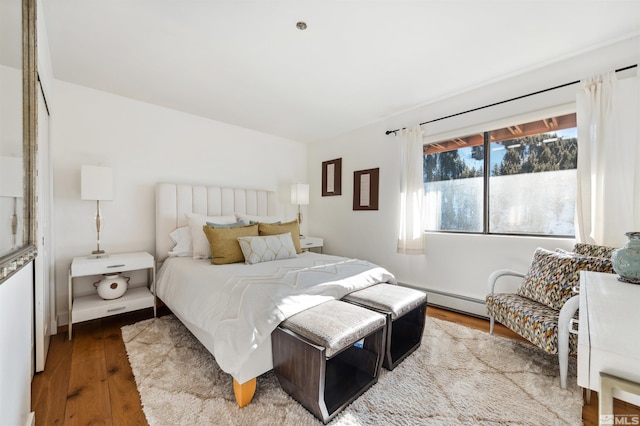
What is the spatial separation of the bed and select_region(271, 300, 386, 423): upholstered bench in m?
0.11

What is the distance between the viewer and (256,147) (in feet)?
13.4

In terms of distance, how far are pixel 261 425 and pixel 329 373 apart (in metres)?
0.51

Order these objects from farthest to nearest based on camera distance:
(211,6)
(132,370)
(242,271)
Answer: (242,271) < (132,370) < (211,6)

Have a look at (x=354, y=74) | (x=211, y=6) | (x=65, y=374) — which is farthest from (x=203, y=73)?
(x=65, y=374)

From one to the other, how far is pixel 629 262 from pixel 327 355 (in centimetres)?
160

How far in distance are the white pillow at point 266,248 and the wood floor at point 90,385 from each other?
1211mm

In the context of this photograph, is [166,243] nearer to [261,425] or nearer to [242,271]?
[242,271]

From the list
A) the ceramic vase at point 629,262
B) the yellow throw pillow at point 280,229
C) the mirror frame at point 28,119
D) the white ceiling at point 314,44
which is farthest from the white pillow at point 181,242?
the ceramic vase at point 629,262

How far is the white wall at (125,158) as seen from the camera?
8.56ft

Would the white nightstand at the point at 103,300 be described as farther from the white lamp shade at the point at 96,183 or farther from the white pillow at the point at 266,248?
the white pillow at the point at 266,248

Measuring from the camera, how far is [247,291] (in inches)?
68.9

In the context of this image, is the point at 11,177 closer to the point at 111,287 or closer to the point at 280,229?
the point at 111,287

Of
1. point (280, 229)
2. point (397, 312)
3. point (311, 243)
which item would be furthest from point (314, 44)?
point (311, 243)

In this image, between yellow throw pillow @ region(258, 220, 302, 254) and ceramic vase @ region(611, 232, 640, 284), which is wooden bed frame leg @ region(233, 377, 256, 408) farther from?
ceramic vase @ region(611, 232, 640, 284)
